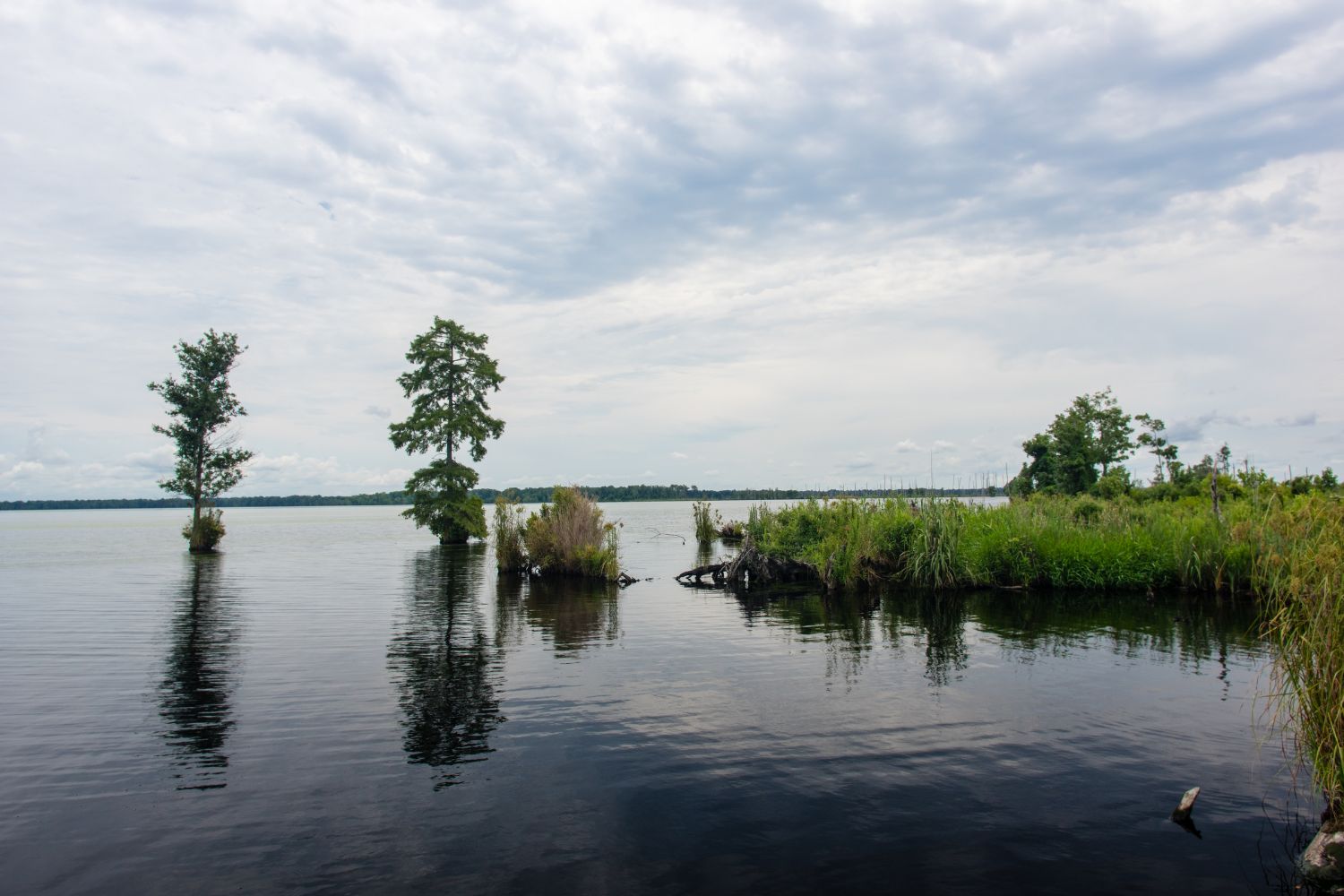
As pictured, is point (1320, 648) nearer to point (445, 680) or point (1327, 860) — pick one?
point (1327, 860)

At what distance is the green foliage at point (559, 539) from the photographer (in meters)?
29.2

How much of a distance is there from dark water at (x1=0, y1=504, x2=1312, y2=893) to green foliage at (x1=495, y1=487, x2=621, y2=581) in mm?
11280

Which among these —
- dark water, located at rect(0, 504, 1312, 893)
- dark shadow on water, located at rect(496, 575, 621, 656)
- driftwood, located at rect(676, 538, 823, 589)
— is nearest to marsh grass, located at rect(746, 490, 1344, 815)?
driftwood, located at rect(676, 538, 823, 589)

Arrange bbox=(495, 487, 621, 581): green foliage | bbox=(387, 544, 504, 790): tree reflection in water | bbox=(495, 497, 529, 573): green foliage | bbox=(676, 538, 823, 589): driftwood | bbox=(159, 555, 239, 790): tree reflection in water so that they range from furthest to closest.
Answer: bbox=(495, 497, 529, 573): green foliage < bbox=(495, 487, 621, 581): green foliage < bbox=(676, 538, 823, 589): driftwood < bbox=(387, 544, 504, 790): tree reflection in water < bbox=(159, 555, 239, 790): tree reflection in water

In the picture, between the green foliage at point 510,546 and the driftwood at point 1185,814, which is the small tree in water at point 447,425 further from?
the driftwood at point 1185,814

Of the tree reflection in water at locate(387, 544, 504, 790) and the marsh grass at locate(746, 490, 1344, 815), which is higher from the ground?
the marsh grass at locate(746, 490, 1344, 815)

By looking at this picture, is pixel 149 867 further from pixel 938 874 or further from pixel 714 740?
pixel 938 874

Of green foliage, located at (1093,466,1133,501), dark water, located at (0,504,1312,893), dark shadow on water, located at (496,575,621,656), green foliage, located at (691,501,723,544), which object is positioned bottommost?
dark shadow on water, located at (496,575,621,656)

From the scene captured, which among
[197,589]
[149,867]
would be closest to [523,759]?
[149,867]

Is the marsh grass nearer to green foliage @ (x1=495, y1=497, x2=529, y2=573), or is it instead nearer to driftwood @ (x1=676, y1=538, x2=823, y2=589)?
driftwood @ (x1=676, y1=538, x2=823, y2=589)

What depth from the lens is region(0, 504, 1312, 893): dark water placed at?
6.17 meters

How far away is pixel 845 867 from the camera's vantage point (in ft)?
20.2

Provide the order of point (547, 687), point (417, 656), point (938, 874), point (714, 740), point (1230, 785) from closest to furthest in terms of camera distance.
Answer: point (938, 874) → point (1230, 785) → point (714, 740) → point (547, 687) → point (417, 656)

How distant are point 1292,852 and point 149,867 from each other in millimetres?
9900
